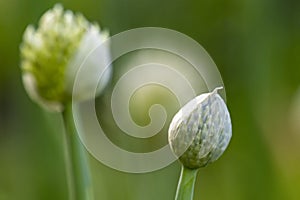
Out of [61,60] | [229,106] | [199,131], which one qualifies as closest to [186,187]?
[199,131]

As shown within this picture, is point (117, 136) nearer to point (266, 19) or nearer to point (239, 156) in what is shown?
point (239, 156)

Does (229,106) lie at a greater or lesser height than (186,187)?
greater

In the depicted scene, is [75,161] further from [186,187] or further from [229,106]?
[229,106]

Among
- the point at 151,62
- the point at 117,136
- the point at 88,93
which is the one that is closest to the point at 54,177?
the point at 117,136

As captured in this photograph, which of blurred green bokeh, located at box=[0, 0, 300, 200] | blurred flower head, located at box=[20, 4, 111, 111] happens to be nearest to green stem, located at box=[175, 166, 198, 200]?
blurred flower head, located at box=[20, 4, 111, 111]

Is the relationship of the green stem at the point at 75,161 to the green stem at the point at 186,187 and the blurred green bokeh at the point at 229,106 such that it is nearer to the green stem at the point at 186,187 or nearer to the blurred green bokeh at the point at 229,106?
the green stem at the point at 186,187

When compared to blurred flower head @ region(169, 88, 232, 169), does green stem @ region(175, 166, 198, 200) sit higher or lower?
lower

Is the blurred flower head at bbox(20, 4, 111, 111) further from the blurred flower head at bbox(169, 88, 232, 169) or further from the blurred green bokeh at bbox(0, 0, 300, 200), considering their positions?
the blurred green bokeh at bbox(0, 0, 300, 200)
